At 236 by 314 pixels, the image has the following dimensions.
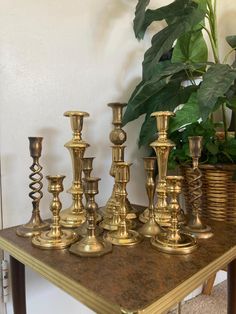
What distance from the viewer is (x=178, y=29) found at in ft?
2.61

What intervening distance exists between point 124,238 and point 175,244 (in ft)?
0.35

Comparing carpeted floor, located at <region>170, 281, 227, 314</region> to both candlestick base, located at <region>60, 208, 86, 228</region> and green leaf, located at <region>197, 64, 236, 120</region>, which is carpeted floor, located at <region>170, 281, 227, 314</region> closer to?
candlestick base, located at <region>60, 208, 86, 228</region>

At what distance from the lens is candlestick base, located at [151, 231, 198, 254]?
0.59 meters

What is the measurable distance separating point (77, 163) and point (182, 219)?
0.30 meters

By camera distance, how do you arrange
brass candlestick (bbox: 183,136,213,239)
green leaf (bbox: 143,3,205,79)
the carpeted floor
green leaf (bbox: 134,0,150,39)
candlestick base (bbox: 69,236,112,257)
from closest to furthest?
candlestick base (bbox: 69,236,112,257), brass candlestick (bbox: 183,136,213,239), green leaf (bbox: 143,3,205,79), green leaf (bbox: 134,0,150,39), the carpeted floor

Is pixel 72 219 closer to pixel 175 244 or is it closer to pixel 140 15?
pixel 175 244

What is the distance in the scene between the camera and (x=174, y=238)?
0.61 m

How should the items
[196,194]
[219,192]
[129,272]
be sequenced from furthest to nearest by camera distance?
[219,192] < [196,194] < [129,272]

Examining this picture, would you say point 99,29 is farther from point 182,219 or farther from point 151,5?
point 182,219

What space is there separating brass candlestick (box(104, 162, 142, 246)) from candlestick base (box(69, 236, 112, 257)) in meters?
0.04

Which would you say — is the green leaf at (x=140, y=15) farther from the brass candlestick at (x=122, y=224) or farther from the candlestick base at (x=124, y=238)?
the candlestick base at (x=124, y=238)

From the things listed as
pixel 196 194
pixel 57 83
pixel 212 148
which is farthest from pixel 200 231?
pixel 57 83

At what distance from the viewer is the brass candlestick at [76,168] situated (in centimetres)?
75

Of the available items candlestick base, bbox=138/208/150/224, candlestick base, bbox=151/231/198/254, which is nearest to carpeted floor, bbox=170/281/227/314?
candlestick base, bbox=138/208/150/224
